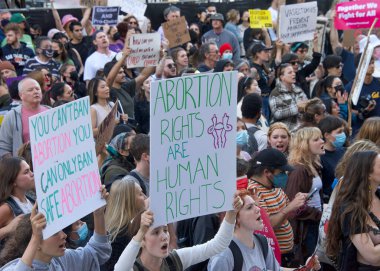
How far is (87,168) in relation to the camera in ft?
15.4

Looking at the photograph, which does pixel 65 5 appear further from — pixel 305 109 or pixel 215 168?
pixel 215 168

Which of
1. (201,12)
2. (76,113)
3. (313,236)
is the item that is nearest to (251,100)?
(313,236)

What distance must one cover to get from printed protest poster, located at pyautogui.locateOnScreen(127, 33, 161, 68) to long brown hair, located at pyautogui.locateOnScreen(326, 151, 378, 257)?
5.80 meters

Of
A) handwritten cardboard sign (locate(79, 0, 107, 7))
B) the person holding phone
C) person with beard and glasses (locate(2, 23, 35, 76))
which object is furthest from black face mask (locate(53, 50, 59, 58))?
the person holding phone

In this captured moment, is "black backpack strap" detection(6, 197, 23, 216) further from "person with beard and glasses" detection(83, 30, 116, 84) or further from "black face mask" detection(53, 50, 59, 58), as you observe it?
"black face mask" detection(53, 50, 59, 58)

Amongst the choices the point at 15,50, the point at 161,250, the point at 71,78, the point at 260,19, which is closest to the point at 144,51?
the point at 71,78

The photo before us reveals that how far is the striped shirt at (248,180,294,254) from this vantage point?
6531 millimetres

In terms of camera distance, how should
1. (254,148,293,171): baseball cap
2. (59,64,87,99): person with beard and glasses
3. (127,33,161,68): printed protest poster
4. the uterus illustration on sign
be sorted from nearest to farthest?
the uterus illustration on sign < (254,148,293,171): baseball cap < (59,64,87,99): person with beard and glasses < (127,33,161,68): printed protest poster

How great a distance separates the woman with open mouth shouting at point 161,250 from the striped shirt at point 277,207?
1422 mm

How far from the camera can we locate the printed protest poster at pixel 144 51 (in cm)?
1129

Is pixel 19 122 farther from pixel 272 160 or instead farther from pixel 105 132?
pixel 272 160

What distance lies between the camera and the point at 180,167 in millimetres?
4824

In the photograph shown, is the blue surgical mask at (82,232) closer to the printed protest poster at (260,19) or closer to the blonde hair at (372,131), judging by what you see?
the blonde hair at (372,131)

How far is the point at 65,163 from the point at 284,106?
571cm
